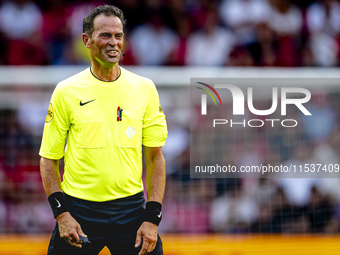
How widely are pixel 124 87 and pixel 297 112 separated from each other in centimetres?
292

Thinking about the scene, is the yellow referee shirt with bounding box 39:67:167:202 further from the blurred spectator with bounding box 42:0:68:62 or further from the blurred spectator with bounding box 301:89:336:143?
the blurred spectator with bounding box 42:0:68:62

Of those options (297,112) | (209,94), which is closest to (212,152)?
(209,94)

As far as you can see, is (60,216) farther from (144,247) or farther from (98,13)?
(98,13)

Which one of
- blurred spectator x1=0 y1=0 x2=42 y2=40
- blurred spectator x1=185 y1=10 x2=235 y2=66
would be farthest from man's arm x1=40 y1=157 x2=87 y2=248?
blurred spectator x1=0 y1=0 x2=42 y2=40

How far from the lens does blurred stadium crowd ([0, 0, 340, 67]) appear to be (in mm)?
6027

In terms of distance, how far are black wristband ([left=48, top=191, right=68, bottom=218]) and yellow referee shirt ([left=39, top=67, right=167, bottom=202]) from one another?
7 cm

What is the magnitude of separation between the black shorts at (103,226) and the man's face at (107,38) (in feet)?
2.31

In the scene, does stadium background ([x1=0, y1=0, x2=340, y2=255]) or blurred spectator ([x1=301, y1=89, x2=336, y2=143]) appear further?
blurred spectator ([x1=301, y1=89, x2=336, y2=143])

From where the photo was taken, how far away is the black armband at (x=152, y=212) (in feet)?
7.79

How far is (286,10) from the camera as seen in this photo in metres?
7.39

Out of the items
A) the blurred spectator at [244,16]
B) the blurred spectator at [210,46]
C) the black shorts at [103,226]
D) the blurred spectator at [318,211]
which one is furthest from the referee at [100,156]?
the blurred spectator at [244,16]

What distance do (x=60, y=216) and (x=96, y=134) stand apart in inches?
17.1

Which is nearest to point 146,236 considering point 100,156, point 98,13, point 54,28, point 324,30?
point 100,156

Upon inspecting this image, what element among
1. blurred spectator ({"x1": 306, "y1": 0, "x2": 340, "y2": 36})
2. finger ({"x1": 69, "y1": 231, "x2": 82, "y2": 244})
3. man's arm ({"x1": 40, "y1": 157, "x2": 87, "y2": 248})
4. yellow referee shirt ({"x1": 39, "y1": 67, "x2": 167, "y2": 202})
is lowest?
finger ({"x1": 69, "y1": 231, "x2": 82, "y2": 244})
